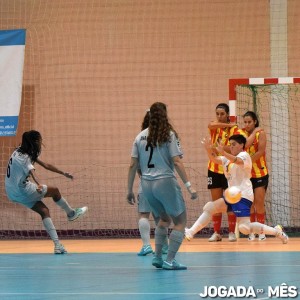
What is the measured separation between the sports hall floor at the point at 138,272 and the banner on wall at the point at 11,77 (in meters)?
3.60

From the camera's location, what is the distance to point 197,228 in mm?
16406

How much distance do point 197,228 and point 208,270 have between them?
5.31 m

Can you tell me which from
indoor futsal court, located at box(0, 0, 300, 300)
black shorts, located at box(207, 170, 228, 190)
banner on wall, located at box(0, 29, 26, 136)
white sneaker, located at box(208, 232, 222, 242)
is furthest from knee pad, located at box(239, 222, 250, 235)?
banner on wall, located at box(0, 29, 26, 136)

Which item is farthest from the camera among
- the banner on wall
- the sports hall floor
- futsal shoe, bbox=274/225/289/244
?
the banner on wall

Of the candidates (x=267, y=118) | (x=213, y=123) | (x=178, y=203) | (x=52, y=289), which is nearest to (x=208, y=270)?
(x=178, y=203)

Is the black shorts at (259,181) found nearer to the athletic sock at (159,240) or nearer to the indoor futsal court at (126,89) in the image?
the indoor futsal court at (126,89)

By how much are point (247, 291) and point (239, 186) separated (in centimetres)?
724

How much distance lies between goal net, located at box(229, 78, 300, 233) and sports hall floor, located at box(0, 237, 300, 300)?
3.34 meters

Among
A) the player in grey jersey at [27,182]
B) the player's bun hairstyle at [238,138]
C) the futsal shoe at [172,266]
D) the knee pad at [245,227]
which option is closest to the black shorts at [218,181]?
the player's bun hairstyle at [238,138]

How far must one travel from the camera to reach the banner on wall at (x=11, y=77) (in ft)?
63.4

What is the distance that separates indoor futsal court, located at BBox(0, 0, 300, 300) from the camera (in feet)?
64.9

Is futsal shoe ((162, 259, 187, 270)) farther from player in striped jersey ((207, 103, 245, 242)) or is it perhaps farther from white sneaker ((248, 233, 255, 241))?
white sneaker ((248, 233, 255, 241))

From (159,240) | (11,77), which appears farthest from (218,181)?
(159,240)

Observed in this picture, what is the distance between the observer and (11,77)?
19.3m
